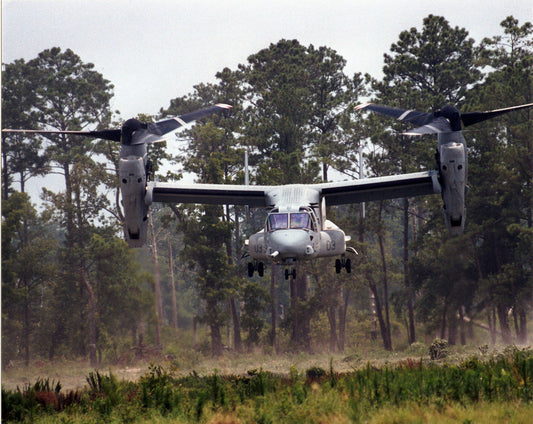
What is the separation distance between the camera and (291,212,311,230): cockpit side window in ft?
66.3

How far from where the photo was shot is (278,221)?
20453 mm

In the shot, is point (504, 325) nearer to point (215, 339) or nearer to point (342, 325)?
point (342, 325)

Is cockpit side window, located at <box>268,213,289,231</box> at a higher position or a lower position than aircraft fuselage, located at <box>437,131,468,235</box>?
lower

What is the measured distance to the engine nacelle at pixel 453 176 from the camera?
1933cm

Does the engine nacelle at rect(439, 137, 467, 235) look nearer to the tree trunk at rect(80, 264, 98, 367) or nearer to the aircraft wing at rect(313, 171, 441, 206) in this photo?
the aircraft wing at rect(313, 171, 441, 206)

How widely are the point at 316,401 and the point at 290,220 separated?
268 inches

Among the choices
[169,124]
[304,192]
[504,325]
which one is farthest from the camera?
[504,325]

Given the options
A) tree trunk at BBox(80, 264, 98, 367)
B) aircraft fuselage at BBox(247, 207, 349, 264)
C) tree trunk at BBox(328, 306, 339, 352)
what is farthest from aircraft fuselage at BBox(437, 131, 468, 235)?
tree trunk at BBox(80, 264, 98, 367)

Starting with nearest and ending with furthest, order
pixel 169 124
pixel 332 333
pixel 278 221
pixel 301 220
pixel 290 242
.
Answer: pixel 290 242
pixel 301 220
pixel 278 221
pixel 169 124
pixel 332 333

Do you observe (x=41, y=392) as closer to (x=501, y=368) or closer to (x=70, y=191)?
(x=501, y=368)

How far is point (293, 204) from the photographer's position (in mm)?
20969

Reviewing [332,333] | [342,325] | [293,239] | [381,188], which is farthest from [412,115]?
[342,325]

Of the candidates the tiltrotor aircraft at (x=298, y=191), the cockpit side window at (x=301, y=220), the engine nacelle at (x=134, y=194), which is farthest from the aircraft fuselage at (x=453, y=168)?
the engine nacelle at (x=134, y=194)

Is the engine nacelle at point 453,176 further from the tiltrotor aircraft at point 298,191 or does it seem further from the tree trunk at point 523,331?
the tree trunk at point 523,331
